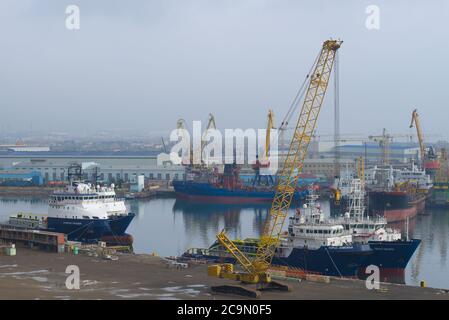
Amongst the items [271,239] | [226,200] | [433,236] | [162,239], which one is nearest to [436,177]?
[226,200]

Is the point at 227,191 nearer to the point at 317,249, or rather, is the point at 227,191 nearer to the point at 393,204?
the point at 393,204

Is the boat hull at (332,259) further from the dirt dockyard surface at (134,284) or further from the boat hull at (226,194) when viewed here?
the boat hull at (226,194)

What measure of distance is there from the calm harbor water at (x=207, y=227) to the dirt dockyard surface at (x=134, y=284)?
565 centimetres

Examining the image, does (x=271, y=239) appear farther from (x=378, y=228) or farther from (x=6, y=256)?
(x=6, y=256)

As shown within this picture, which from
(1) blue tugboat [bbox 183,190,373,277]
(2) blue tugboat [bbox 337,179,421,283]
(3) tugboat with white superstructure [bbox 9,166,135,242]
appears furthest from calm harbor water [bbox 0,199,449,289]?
(1) blue tugboat [bbox 183,190,373,277]

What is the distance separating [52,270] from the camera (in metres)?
21.6

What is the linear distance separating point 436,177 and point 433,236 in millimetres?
23153

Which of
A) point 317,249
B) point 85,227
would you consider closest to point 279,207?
point 317,249

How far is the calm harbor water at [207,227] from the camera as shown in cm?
2789

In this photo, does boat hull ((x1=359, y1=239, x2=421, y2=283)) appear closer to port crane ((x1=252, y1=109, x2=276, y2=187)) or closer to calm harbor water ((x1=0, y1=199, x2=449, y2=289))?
calm harbor water ((x1=0, y1=199, x2=449, y2=289))

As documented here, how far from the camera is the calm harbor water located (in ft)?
91.5

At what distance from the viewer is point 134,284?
64.1 ft

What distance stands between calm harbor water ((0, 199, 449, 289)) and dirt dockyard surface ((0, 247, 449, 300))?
5.65 metres

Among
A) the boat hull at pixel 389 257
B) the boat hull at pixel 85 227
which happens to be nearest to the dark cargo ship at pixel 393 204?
the boat hull at pixel 85 227
